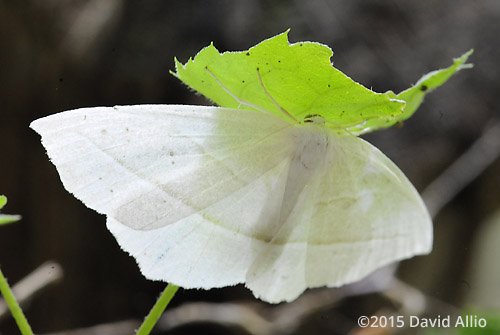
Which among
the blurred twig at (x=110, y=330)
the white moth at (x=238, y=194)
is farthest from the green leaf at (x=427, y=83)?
the blurred twig at (x=110, y=330)

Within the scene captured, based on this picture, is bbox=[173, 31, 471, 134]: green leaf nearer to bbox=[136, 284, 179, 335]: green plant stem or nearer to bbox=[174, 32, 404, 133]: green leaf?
bbox=[174, 32, 404, 133]: green leaf

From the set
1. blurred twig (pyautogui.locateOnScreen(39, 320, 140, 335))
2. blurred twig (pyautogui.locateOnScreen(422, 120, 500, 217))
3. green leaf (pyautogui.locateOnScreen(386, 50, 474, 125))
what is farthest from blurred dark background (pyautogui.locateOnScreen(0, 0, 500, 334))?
green leaf (pyautogui.locateOnScreen(386, 50, 474, 125))

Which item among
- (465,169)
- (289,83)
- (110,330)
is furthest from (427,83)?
(465,169)

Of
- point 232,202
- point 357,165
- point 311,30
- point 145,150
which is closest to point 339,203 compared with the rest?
point 357,165

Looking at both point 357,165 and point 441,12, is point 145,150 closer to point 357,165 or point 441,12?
point 357,165

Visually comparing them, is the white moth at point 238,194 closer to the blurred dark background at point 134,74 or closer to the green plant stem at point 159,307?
the green plant stem at point 159,307

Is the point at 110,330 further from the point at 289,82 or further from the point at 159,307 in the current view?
the point at 289,82

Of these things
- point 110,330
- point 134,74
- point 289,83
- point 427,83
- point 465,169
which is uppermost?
point 289,83
